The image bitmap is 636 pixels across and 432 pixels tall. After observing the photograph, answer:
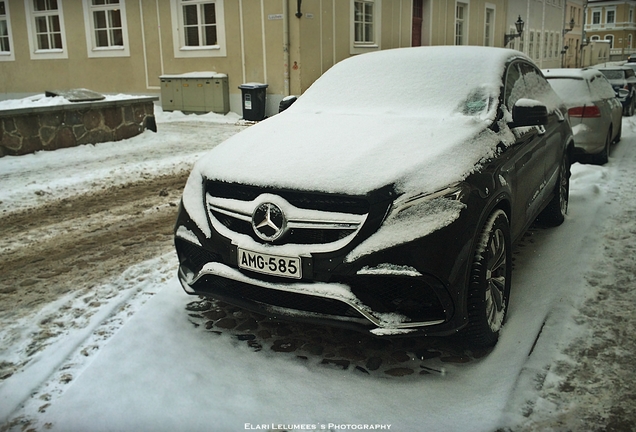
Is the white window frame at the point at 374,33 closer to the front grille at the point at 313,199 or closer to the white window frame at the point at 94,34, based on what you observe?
the white window frame at the point at 94,34

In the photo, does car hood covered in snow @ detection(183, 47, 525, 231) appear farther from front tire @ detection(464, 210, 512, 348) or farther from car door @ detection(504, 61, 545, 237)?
front tire @ detection(464, 210, 512, 348)

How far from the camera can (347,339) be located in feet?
11.1

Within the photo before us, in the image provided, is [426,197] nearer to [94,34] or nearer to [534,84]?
[534,84]

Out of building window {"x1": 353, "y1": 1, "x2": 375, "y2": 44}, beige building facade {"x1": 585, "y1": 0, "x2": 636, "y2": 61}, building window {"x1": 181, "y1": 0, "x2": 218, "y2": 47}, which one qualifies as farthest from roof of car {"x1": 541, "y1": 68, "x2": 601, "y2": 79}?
beige building facade {"x1": 585, "y1": 0, "x2": 636, "y2": 61}

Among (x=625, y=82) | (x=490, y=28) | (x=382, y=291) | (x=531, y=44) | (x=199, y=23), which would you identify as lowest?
(x=382, y=291)

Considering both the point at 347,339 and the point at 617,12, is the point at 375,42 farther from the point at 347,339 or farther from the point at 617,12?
the point at 617,12

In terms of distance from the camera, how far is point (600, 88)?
8984 mm

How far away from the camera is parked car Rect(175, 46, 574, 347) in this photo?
9.14ft

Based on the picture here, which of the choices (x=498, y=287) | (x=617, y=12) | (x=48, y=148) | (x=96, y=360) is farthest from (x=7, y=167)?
(x=617, y=12)

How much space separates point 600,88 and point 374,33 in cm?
990

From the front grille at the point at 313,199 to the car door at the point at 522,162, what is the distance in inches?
46.2

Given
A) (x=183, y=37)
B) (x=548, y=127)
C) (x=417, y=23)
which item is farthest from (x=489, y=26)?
Result: (x=548, y=127)

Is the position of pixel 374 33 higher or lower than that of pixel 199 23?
lower

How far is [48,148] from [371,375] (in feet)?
27.5
